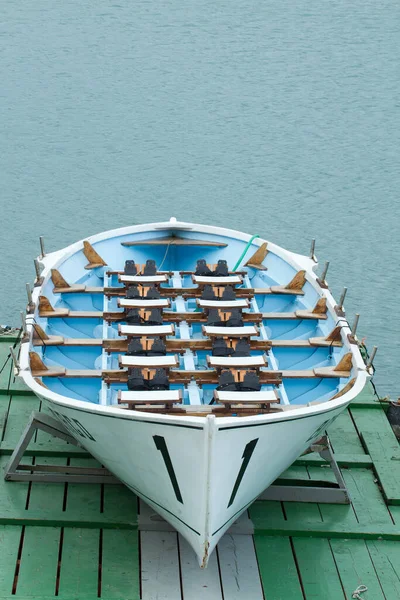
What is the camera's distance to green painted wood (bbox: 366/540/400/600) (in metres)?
7.16

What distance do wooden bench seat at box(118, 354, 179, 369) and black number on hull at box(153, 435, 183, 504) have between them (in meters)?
1.08

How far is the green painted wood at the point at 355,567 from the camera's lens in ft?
23.4

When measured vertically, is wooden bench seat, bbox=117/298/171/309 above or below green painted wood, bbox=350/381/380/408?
above

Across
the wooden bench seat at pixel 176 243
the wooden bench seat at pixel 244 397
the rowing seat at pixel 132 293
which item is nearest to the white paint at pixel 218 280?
the rowing seat at pixel 132 293

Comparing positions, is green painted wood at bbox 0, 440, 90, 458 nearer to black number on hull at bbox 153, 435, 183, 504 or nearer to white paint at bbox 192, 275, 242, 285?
white paint at bbox 192, 275, 242, 285

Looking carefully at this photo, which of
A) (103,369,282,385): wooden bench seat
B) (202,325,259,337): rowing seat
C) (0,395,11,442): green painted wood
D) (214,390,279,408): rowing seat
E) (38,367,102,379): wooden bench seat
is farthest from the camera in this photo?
(0,395,11,442): green painted wood

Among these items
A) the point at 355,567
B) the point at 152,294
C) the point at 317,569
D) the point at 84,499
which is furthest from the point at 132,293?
the point at 355,567

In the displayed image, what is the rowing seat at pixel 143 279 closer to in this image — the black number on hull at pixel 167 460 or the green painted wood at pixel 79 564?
the green painted wood at pixel 79 564

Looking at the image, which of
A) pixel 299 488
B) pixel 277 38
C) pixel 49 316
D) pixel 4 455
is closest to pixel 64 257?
pixel 49 316

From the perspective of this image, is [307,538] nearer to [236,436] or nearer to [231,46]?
[236,436]

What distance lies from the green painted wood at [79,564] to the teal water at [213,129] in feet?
16.2

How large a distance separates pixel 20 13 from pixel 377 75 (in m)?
9.02

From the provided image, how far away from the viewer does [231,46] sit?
23297 millimetres

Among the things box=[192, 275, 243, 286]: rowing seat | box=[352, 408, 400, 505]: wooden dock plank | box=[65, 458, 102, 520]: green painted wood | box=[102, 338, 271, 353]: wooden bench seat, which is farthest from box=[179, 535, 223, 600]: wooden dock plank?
box=[192, 275, 243, 286]: rowing seat
